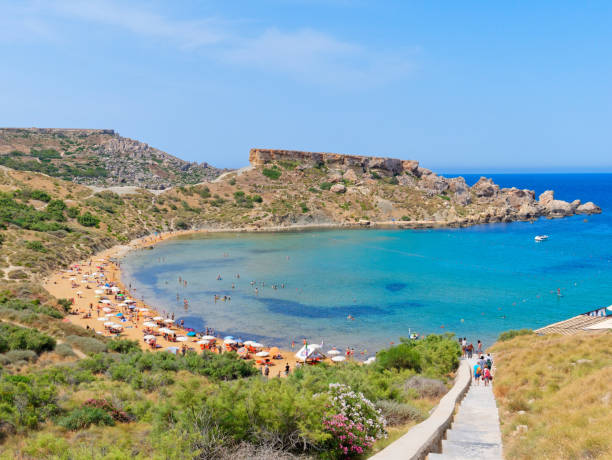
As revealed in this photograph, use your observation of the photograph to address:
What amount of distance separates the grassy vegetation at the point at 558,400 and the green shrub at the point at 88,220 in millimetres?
53547

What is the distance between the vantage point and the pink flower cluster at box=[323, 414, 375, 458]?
19.6 ft

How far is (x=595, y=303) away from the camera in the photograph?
32000 mm

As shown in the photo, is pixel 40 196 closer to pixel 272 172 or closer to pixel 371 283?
pixel 371 283

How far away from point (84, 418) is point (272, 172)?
88030mm

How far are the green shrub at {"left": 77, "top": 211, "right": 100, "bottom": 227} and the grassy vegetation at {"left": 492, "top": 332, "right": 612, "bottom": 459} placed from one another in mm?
A: 53547

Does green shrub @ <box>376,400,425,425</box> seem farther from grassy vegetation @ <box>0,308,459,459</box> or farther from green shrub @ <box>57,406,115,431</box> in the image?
green shrub @ <box>57,406,115,431</box>

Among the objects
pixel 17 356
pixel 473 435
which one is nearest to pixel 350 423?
pixel 473 435

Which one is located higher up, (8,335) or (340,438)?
(340,438)

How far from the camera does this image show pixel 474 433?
24.6 feet

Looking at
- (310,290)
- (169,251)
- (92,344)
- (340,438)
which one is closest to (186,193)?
(169,251)

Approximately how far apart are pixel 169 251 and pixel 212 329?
2822 centimetres

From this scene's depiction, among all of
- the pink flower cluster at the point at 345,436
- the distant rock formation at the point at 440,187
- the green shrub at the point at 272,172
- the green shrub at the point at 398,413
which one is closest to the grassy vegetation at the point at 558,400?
the green shrub at the point at 398,413

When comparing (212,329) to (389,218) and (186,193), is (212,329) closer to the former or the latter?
(186,193)

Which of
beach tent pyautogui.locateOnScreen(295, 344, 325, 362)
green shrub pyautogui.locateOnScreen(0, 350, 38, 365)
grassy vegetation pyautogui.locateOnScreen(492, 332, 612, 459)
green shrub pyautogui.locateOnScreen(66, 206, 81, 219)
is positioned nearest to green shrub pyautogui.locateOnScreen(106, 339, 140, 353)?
green shrub pyautogui.locateOnScreen(0, 350, 38, 365)
